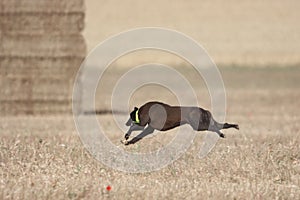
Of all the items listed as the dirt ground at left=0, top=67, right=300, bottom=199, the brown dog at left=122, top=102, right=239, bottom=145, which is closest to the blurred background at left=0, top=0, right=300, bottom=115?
the dirt ground at left=0, top=67, right=300, bottom=199

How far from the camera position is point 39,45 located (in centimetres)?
1967

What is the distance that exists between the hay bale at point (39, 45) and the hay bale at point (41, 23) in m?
0.12

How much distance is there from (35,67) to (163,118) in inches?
366

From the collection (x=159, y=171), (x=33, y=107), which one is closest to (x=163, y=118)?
(x=159, y=171)

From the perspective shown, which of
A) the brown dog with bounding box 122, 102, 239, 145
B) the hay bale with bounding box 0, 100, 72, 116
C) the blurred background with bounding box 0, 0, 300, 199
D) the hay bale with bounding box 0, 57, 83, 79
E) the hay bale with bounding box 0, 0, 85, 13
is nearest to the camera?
the blurred background with bounding box 0, 0, 300, 199

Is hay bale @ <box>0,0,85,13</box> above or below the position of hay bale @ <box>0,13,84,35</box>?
above

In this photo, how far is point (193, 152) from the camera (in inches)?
452

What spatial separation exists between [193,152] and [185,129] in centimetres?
370

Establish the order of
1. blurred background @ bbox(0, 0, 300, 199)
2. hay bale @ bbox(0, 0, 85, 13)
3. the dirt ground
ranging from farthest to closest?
hay bale @ bbox(0, 0, 85, 13), blurred background @ bbox(0, 0, 300, 199), the dirt ground

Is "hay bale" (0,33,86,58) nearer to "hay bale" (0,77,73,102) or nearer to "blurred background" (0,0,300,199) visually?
"blurred background" (0,0,300,199)

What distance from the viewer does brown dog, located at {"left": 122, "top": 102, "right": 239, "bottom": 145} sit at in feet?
35.0

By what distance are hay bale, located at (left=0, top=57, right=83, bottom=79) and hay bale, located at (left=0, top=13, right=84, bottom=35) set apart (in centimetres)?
62

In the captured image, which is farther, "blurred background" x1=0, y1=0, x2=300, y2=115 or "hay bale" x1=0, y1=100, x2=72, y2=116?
"blurred background" x1=0, y1=0, x2=300, y2=115

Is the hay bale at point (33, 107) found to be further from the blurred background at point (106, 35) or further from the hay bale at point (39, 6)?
the hay bale at point (39, 6)
